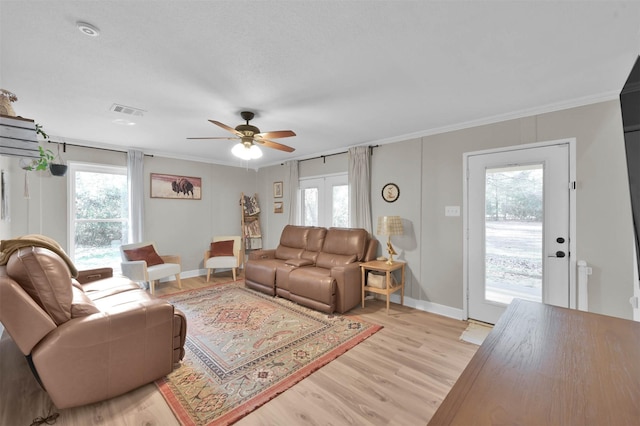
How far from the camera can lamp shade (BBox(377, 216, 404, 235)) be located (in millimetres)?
3639

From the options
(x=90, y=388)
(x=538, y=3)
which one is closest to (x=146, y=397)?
(x=90, y=388)

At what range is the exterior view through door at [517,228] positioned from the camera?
109 inches

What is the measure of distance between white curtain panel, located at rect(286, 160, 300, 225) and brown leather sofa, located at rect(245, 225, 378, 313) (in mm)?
419

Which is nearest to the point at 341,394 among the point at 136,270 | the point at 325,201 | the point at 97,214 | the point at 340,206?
the point at 340,206

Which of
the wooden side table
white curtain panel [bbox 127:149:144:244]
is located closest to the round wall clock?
the wooden side table

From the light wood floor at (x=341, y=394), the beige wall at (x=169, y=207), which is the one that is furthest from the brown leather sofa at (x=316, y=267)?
the beige wall at (x=169, y=207)

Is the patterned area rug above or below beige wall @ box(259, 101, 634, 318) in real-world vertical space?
below

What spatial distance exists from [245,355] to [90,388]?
43.7 inches

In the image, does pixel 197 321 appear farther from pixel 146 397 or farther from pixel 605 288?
pixel 605 288

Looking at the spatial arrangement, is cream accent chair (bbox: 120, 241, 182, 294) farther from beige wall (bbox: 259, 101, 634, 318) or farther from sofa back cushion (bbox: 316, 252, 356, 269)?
beige wall (bbox: 259, 101, 634, 318)

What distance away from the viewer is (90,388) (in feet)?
5.92

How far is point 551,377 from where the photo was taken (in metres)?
0.75

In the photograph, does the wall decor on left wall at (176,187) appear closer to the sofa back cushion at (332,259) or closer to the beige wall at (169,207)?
the beige wall at (169,207)

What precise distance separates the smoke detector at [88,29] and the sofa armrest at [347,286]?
308cm
